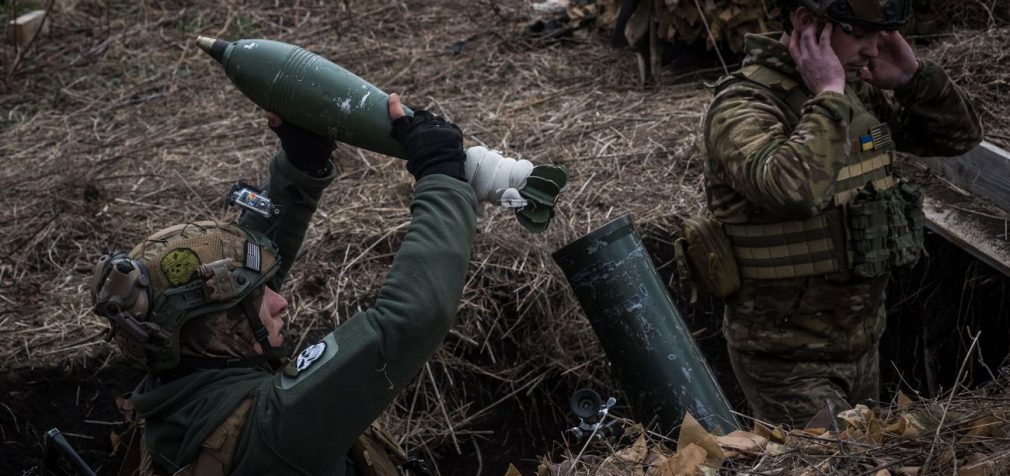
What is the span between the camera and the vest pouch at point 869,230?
3547 mm

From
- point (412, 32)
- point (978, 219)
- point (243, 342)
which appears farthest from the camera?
point (412, 32)

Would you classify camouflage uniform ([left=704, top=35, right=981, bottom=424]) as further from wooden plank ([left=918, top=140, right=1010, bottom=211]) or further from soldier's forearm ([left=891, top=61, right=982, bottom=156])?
wooden plank ([left=918, top=140, right=1010, bottom=211])

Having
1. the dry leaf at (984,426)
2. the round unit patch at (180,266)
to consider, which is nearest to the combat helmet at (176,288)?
the round unit patch at (180,266)

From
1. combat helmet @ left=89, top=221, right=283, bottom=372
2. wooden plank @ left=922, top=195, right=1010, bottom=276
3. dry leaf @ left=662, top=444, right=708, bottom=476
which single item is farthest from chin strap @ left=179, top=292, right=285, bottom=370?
wooden plank @ left=922, top=195, right=1010, bottom=276

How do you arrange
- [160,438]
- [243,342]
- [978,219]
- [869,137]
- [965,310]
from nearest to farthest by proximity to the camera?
[160,438] < [243,342] < [869,137] < [978,219] < [965,310]

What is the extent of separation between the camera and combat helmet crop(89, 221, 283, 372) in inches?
101

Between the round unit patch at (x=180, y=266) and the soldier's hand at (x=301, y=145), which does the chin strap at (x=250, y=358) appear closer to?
the round unit patch at (x=180, y=266)

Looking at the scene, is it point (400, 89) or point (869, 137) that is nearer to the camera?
point (869, 137)

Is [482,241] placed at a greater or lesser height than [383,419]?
greater

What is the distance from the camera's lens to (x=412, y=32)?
27.7ft

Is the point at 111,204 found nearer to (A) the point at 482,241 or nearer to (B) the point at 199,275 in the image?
(A) the point at 482,241

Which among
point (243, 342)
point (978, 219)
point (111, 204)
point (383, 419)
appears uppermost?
point (243, 342)

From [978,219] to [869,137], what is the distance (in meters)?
1.42

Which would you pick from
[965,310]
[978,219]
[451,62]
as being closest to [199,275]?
[978,219]
